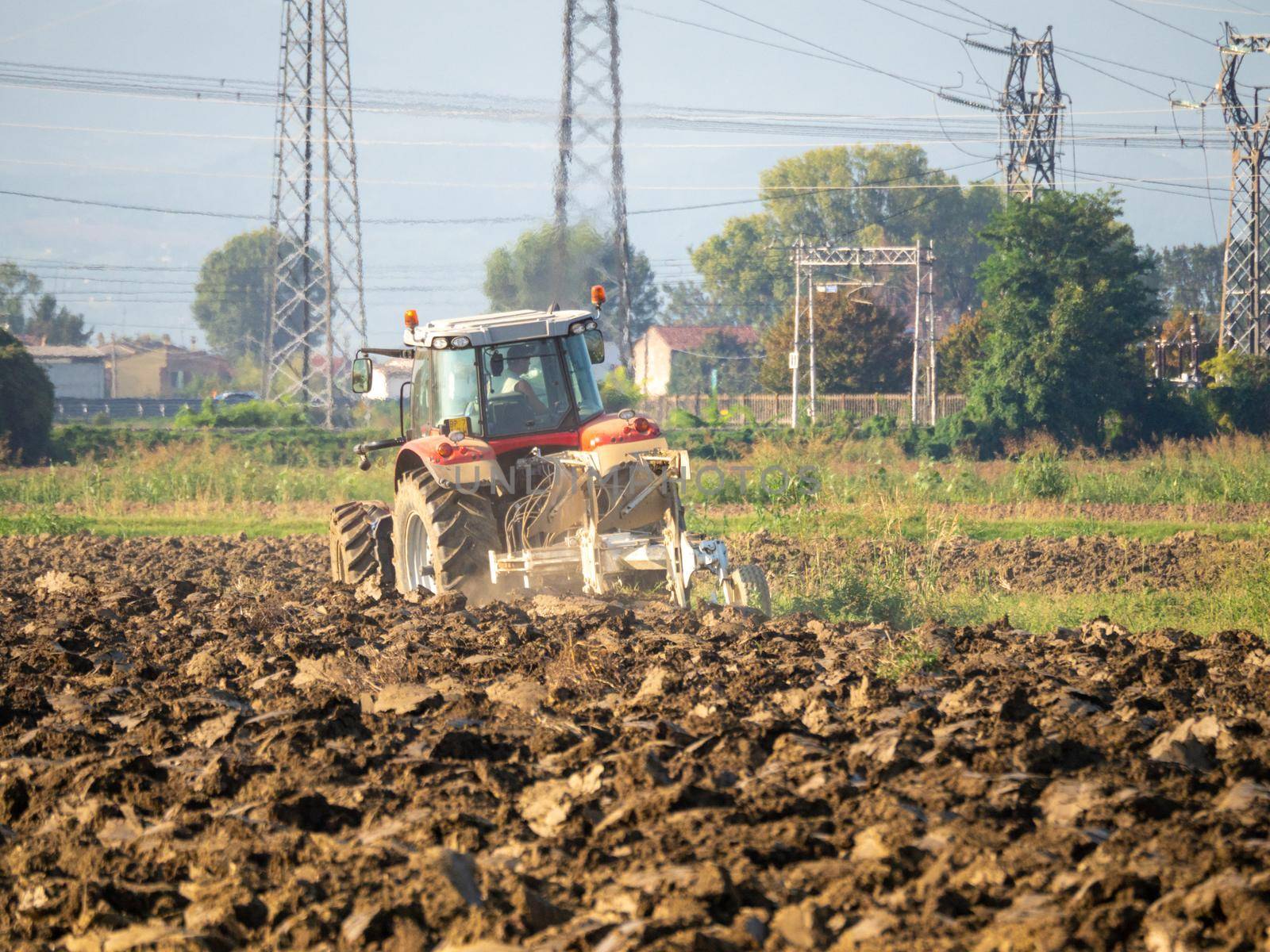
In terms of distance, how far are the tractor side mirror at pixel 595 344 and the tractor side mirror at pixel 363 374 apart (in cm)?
176

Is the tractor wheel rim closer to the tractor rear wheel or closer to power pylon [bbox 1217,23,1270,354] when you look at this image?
the tractor rear wheel

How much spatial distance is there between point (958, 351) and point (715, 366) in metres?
34.4

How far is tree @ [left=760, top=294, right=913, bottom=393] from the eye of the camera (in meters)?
56.7

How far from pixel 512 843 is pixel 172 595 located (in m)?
7.64

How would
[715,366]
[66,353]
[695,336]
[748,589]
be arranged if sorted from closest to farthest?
[748,589] → [66,353] → [715,366] → [695,336]

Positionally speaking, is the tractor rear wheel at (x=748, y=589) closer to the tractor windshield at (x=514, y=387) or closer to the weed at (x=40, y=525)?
the tractor windshield at (x=514, y=387)

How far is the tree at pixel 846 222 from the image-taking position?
9744 cm

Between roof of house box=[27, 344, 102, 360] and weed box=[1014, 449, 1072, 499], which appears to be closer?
weed box=[1014, 449, 1072, 499]

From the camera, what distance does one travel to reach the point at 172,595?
38.2 ft

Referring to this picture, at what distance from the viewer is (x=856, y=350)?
186ft

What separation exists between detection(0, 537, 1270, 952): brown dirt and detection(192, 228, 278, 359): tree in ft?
378

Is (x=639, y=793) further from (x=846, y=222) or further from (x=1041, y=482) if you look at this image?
(x=846, y=222)

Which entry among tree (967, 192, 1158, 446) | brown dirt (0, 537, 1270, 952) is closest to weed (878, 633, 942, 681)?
brown dirt (0, 537, 1270, 952)

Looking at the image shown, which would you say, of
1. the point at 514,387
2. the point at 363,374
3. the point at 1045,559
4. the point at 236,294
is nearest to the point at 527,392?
the point at 514,387
